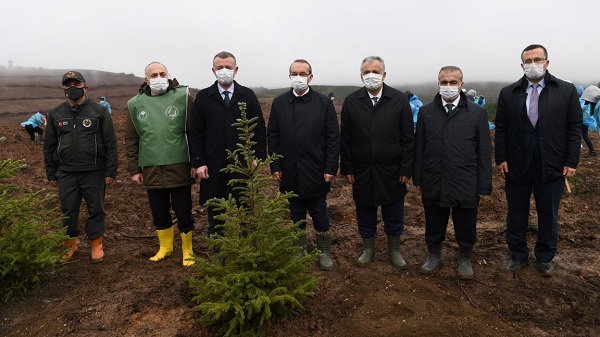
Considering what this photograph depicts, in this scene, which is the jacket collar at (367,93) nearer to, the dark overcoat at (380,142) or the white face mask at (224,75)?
the dark overcoat at (380,142)

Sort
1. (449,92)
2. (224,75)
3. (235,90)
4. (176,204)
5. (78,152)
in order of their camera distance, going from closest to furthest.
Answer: (449,92)
(224,75)
(235,90)
(78,152)
(176,204)

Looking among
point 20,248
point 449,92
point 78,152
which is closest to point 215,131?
point 78,152

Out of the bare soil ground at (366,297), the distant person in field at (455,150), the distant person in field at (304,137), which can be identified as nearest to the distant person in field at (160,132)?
the bare soil ground at (366,297)

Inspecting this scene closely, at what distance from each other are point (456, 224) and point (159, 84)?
3653mm

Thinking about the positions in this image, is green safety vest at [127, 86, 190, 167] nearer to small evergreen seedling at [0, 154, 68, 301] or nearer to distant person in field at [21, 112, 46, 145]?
small evergreen seedling at [0, 154, 68, 301]

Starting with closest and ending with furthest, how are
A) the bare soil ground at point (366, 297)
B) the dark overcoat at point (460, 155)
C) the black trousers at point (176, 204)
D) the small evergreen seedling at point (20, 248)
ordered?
the bare soil ground at point (366, 297) < the small evergreen seedling at point (20, 248) < the dark overcoat at point (460, 155) < the black trousers at point (176, 204)

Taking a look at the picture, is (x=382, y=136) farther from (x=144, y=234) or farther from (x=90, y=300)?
(x=144, y=234)

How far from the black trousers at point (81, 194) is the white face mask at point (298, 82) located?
2567mm

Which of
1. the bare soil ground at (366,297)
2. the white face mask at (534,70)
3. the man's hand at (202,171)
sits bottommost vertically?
the bare soil ground at (366,297)

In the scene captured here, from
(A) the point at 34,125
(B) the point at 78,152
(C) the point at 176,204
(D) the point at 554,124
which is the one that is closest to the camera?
(D) the point at 554,124

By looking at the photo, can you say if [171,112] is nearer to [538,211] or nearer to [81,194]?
[81,194]

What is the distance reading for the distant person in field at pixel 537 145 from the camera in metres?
4.17

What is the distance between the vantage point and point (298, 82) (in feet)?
14.5

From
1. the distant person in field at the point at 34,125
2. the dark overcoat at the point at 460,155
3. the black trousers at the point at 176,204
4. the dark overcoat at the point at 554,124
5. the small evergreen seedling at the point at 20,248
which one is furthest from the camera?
the distant person in field at the point at 34,125
